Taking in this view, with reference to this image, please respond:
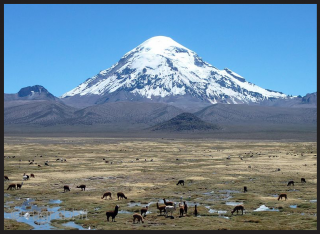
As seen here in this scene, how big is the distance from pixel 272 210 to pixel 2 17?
27.1 meters

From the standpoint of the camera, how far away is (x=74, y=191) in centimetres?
4656

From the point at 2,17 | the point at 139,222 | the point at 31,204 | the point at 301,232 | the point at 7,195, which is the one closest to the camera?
the point at 301,232

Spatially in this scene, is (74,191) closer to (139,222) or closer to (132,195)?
(132,195)

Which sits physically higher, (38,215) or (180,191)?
(180,191)

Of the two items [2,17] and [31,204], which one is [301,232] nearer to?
[31,204]

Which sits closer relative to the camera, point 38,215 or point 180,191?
point 38,215

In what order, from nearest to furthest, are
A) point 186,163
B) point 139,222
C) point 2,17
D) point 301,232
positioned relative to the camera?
point 301,232
point 139,222
point 2,17
point 186,163

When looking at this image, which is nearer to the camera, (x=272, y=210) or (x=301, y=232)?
(x=301, y=232)

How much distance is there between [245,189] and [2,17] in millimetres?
28512

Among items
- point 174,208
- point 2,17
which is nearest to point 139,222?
point 174,208

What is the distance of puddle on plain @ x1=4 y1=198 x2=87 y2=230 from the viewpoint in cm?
3225

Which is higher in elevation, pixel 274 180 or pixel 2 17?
pixel 2 17

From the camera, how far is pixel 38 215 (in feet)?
114

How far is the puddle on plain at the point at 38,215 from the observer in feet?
106
